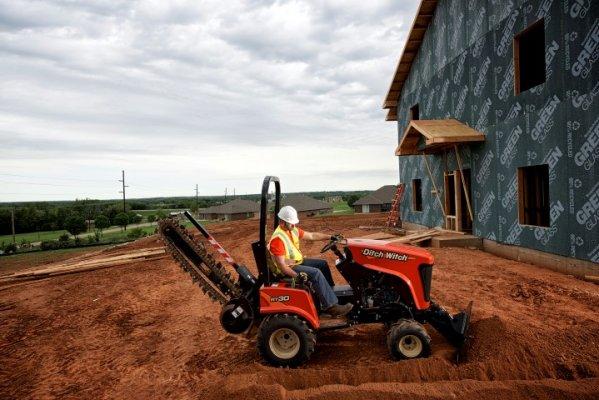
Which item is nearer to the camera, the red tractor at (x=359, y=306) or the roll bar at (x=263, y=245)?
the red tractor at (x=359, y=306)

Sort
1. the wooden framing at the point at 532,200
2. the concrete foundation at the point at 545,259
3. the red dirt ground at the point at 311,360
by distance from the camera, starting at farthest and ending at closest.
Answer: the wooden framing at the point at 532,200 < the concrete foundation at the point at 545,259 < the red dirt ground at the point at 311,360

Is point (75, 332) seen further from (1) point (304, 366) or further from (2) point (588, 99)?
(2) point (588, 99)

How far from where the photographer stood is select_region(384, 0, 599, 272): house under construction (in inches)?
337

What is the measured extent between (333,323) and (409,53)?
1699 cm

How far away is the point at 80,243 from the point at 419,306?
136ft

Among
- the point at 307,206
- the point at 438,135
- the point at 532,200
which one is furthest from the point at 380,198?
the point at 532,200

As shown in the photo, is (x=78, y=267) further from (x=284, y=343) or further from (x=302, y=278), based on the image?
(x=302, y=278)

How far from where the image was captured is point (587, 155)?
847 centimetres

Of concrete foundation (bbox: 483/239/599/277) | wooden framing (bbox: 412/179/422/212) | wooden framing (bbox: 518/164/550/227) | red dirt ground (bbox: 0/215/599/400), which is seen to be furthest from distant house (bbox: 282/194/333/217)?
red dirt ground (bbox: 0/215/599/400)

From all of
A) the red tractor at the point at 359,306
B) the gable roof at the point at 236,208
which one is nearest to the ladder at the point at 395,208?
the red tractor at the point at 359,306

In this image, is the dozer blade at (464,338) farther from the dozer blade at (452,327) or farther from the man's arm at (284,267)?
the man's arm at (284,267)

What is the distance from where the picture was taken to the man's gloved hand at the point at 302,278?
4.69m

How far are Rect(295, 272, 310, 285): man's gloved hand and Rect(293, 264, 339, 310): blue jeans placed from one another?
44mm

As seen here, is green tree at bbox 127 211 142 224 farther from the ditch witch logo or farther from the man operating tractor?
the ditch witch logo
